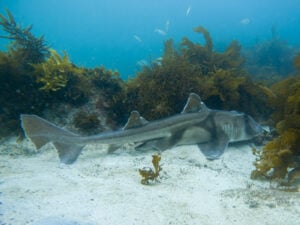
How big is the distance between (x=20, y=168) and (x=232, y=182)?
4409mm

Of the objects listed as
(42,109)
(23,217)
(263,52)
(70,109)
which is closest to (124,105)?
(70,109)


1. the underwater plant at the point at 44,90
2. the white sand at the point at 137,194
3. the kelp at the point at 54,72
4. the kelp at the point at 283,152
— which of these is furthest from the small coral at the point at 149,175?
the kelp at the point at 54,72

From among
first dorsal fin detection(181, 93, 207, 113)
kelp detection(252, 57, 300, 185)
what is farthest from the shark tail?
kelp detection(252, 57, 300, 185)

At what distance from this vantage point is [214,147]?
652cm

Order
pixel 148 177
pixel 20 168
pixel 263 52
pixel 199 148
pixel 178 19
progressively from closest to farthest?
1. pixel 148 177
2. pixel 20 168
3. pixel 199 148
4. pixel 263 52
5. pixel 178 19

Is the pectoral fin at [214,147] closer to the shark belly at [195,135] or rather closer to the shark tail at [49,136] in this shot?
the shark belly at [195,135]

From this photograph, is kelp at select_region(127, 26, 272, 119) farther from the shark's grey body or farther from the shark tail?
the shark tail

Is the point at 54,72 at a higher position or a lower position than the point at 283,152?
higher

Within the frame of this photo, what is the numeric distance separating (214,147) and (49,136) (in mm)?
3858

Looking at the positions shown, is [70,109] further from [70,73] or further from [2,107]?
[2,107]

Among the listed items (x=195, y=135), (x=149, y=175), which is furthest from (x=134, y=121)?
(x=149, y=175)

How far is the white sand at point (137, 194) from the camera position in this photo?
3.78 m

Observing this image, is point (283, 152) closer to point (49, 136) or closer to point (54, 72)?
point (49, 136)

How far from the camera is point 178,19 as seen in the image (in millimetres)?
162250
